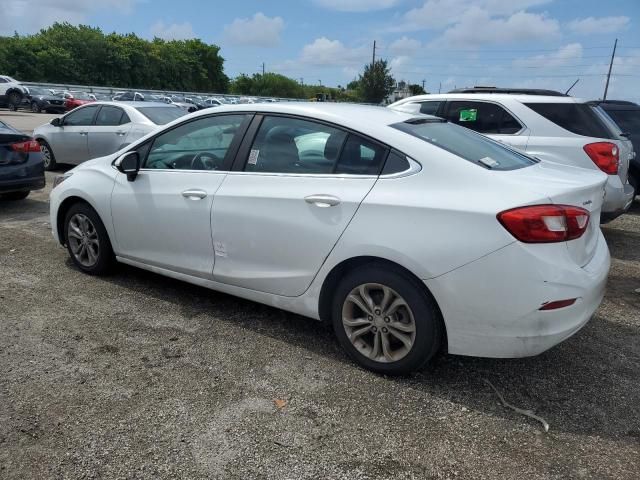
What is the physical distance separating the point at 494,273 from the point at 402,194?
66 centimetres

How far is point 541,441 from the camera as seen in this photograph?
2605 millimetres

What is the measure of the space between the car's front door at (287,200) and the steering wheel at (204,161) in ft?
0.79

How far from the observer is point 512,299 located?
8.77 ft

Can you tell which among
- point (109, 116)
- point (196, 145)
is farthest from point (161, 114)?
point (196, 145)

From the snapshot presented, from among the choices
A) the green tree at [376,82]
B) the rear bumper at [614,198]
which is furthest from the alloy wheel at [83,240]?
the green tree at [376,82]

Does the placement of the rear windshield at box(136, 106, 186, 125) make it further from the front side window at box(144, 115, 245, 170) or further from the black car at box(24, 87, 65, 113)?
the black car at box(24, 87, 65, 113)

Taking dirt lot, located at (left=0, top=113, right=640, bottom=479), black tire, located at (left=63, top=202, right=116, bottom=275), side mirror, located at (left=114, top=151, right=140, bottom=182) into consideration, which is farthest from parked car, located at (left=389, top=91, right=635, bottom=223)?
black tire, located at (left=63, top=202, right=116, bottom=275)

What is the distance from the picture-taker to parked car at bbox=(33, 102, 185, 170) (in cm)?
927

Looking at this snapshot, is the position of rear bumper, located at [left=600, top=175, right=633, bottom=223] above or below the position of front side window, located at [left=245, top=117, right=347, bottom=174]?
below

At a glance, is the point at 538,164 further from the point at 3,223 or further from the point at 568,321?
the point at 3,223

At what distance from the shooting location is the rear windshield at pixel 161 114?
932 centimetres

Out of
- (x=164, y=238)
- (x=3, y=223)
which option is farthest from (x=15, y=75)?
(x=164, y=238)

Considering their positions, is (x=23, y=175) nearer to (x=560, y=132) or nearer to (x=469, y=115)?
(x=469, y=115)

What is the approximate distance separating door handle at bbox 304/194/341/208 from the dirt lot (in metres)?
0.99
